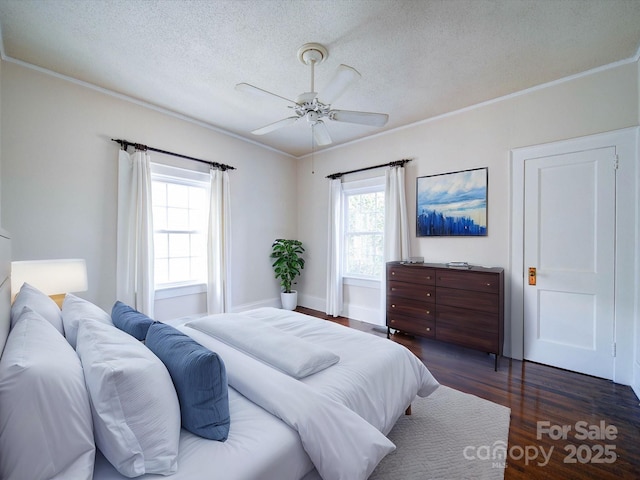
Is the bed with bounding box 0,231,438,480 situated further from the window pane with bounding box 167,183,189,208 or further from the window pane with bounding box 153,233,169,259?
the window pane with bounding box 167,183,189,208

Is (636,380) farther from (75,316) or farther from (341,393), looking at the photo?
(75,316)

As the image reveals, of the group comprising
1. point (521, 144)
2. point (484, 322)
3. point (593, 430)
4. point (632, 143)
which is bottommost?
point (593, 430)

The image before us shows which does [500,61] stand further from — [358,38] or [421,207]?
[421,207]

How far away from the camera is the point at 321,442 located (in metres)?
1.06

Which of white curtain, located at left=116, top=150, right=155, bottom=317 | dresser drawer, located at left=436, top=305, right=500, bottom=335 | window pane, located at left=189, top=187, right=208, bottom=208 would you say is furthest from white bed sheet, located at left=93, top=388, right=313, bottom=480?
window pane, located at left=189, top=187, right=208, bottom=208

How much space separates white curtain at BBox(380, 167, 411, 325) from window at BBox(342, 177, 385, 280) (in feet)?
0.73

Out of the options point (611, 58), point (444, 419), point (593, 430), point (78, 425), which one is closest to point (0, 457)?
point (78, 425)

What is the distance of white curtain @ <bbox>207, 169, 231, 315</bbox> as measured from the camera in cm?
389

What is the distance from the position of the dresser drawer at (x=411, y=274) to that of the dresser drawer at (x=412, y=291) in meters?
0.05

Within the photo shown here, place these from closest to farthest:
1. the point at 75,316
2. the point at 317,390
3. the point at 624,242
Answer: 1. the point at 317,390
2. the point at 75,316
3. the point at 624,242

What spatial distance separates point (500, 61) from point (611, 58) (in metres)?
0.94

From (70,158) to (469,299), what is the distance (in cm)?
442

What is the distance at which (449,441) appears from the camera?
1.76 m

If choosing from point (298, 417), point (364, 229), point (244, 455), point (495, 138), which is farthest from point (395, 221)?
point (244, 455)
